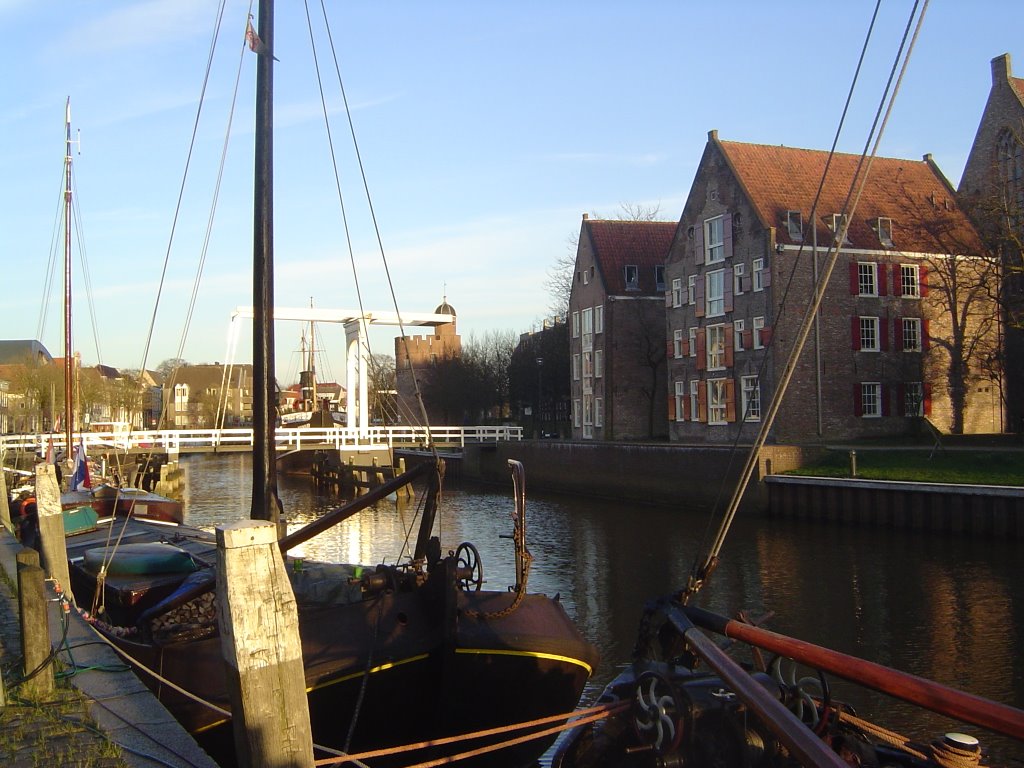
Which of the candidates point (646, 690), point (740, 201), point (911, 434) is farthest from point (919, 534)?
point (646, 690)

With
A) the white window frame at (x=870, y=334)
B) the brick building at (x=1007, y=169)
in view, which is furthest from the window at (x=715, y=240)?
the brick building at (x=1007, y=169)

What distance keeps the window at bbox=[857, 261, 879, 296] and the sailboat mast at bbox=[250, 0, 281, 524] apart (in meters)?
29.9

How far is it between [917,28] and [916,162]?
4097 cm

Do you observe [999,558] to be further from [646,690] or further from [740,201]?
[740,201]

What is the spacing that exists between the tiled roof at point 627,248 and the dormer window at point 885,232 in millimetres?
11719

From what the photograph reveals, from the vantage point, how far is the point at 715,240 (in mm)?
39188

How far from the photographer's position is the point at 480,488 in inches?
1747

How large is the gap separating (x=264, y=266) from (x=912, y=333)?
105 ft

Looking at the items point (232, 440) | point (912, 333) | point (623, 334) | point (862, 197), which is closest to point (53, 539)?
point (232, 440)

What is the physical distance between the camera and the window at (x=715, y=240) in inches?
1522

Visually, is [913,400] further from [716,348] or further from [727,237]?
[727,237]

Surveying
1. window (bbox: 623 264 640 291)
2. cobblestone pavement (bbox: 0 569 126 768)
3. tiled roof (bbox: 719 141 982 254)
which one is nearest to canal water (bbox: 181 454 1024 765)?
cobblestone pavement (bbox: 0 569 126 768)

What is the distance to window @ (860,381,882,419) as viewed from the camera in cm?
3591

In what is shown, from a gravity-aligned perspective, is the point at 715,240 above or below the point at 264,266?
above
